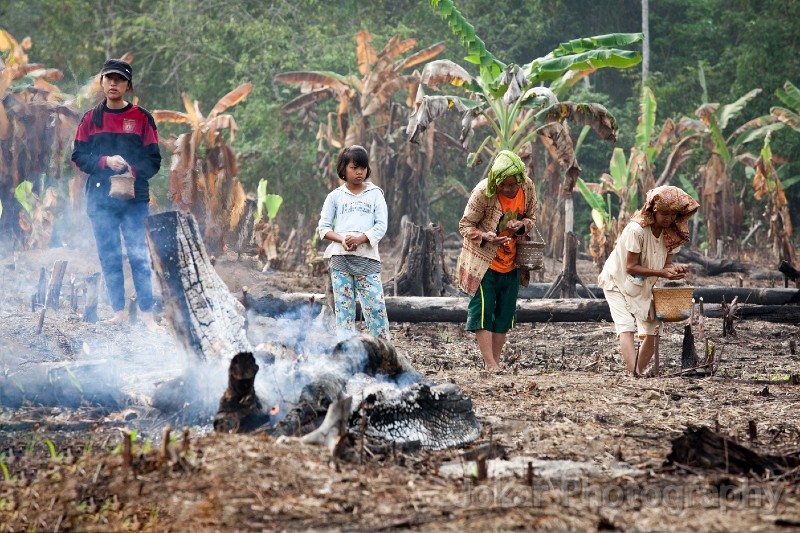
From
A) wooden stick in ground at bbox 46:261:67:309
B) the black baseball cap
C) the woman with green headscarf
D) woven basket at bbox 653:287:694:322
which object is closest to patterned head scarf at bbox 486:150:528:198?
the woman with green headscarf

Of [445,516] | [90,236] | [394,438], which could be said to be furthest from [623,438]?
[90,236]

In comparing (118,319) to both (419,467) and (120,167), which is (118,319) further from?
(419,467)

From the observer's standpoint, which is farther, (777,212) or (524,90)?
(777,212)

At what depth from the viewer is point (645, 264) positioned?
21.4 feet

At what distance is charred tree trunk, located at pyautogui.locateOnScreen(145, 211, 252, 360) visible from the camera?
16.4ft

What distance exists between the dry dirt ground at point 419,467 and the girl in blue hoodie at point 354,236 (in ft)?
2.36

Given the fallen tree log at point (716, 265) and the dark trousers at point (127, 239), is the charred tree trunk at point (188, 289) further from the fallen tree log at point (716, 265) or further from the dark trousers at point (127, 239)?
Answer: the fallen tree log at point (716, 265)

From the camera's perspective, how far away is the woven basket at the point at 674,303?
6.46 m

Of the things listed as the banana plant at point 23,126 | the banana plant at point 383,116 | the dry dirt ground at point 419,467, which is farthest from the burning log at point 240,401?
the banana plant at point 383,116

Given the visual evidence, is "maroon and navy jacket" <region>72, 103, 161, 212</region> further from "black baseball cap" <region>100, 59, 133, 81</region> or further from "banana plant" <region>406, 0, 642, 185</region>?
"banana plant" <region>406, 0, 642, 185</region>

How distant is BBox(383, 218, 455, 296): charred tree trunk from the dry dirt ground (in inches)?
148

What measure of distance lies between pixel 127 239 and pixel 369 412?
3787mm

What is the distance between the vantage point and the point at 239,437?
152 inches

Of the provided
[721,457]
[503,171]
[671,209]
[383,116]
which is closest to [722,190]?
[383,116]
